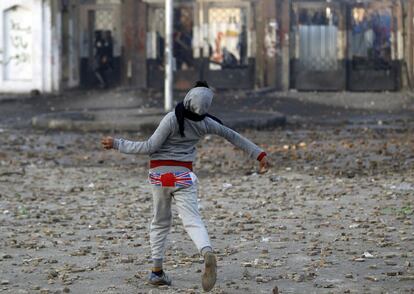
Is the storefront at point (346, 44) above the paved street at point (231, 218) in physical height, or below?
above

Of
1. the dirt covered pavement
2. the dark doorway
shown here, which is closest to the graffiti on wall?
the dark doorway

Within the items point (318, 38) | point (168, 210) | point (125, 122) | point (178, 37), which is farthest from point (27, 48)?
point (168, 210)

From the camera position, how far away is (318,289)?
28.4 ft

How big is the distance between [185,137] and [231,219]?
357 centimetres

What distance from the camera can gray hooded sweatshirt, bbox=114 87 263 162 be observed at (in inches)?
347

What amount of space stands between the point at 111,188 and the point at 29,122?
430 inches

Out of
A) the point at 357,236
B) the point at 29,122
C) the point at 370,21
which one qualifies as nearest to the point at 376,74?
the point at 370,21

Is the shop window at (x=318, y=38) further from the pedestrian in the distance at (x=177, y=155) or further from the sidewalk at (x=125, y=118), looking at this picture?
the pedestrian in the distance at (x=177, y=155)

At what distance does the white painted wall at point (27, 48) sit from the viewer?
114 ft

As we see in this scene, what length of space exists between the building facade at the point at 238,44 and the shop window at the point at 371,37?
0.03 m

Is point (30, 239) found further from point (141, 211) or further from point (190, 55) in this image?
point (190, 55)

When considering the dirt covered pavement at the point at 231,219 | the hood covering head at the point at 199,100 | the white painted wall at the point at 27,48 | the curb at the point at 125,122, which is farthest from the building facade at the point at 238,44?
the hood covering head at the point at 199,100

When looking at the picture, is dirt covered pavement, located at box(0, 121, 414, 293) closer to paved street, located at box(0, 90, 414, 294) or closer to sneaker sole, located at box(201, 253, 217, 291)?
paved street, located at box(0, 90, 414, 294)

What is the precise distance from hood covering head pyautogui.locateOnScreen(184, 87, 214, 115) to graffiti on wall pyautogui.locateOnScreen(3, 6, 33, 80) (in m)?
26.5
